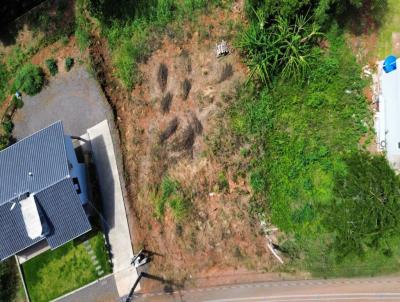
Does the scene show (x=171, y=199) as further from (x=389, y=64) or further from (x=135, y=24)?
(x=389, y=64)

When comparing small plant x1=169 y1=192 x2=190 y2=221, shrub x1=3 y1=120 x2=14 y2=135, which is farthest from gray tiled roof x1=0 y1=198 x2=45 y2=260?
small plant x1=169 y1=192 x2=190 y2=221

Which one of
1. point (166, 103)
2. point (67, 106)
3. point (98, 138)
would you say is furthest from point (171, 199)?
point (67, 106)

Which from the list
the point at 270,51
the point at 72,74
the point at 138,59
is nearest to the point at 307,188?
the point at 270,51

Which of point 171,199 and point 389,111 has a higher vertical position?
point 389,111

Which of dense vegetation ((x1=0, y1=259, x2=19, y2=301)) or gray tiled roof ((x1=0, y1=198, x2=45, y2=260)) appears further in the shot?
dense vegetation ((x1=0, y1=259, x2=19, y2=301))

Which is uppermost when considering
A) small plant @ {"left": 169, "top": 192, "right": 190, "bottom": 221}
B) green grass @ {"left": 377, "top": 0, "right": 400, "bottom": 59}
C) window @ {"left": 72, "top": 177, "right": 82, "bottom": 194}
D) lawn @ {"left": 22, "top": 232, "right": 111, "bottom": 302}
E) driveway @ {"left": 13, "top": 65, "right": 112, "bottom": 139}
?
driveway @ {"left": 13, "top": 65, "right": 112, "bottom": 139}

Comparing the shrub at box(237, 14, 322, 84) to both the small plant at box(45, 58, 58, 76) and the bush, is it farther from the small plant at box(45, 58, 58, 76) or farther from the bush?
the bush
